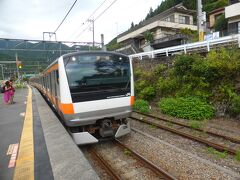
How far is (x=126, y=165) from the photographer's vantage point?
5.19 meters

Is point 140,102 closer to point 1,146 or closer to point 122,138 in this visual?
point 122,138

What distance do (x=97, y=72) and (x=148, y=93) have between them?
25.2ft

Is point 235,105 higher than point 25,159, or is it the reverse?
point 235,105

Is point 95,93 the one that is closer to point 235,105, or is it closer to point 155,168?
point 155,168

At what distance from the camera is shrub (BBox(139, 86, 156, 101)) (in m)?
13.1

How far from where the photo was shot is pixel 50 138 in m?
5.86

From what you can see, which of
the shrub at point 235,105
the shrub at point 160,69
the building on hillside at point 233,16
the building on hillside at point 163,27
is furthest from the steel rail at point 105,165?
the building on hillside at point 163,27

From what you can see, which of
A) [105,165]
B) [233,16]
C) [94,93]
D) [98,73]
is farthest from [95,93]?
[233,16]

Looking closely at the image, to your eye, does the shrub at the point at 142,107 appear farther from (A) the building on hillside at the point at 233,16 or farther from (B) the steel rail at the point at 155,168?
(A) the building on hillside at the point at 233,16

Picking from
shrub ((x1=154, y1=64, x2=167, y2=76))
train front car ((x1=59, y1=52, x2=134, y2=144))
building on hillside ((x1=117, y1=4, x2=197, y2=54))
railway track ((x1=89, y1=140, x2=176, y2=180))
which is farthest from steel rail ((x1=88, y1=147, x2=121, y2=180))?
building on hillside ((x1=117, y1=4, x2=197, y2=54))

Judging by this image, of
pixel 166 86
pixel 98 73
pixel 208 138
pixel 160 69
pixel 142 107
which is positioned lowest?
pixel 208 138

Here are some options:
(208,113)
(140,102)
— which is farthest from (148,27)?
(208,113)

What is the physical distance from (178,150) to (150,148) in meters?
0.82

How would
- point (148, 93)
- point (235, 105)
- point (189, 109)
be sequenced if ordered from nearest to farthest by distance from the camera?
point (235, 105) → point (189, 109) → point (148, 93)
